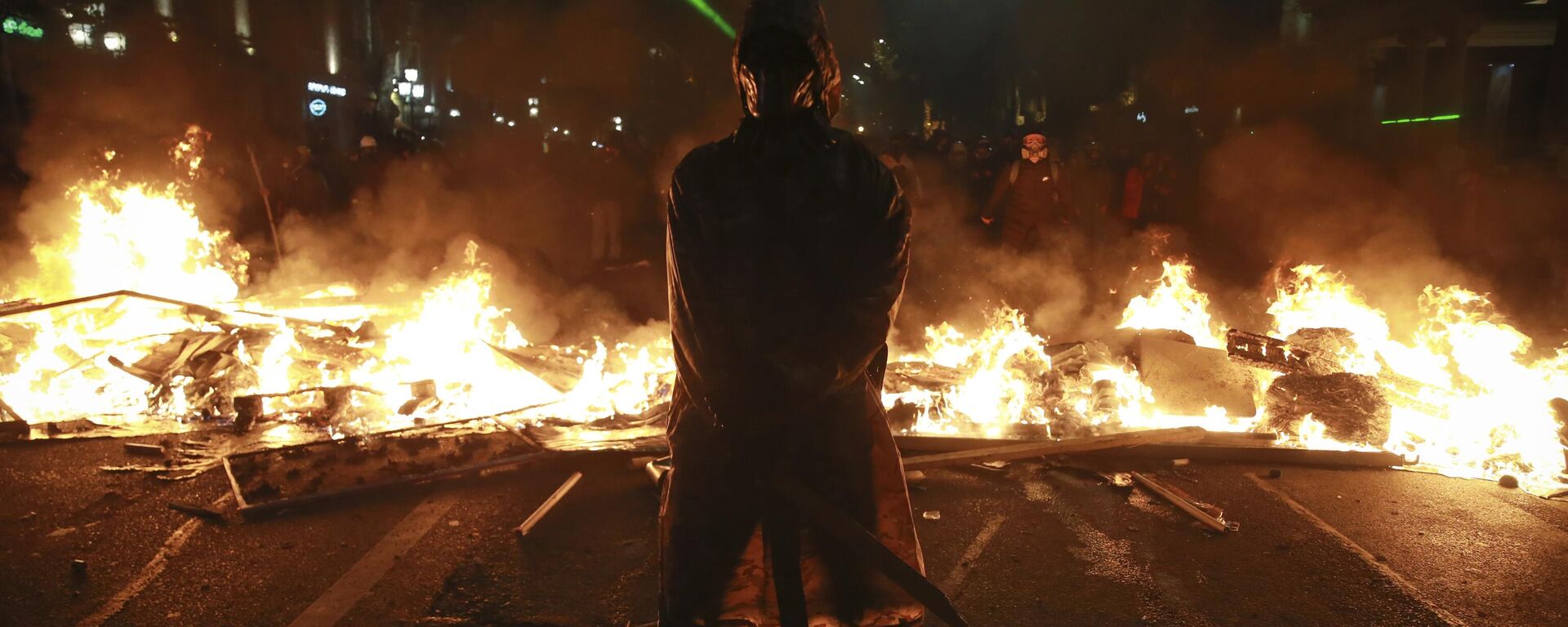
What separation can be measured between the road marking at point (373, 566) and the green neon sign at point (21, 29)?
833 inches

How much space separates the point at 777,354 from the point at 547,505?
120 inches

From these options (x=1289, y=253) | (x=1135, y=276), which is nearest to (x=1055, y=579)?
(x=1135, y=276)

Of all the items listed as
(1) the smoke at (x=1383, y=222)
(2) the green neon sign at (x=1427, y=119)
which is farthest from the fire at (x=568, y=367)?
(2) the green neon sign at (x=1427, y=119)

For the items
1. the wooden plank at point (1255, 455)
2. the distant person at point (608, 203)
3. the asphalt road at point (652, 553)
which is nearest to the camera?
the asphalt road at point (652, 553)

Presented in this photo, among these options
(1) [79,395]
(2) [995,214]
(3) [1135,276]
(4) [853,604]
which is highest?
(2) [995,214]

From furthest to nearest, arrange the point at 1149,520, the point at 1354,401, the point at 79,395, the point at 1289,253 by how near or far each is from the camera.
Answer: the point at 1289,253, the point at 79,395, the point at 1354,401, the point at 1149,520

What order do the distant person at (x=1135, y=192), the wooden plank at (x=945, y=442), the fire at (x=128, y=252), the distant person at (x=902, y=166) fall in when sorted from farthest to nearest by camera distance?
the distant person at (x=1135, y=192) → the distant person at (x=902, y=166) → the fire at (x=128, y=252) → the wooden plank at (x=945, y=442)

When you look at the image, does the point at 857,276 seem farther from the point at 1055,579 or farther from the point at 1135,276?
the point at 1135,276

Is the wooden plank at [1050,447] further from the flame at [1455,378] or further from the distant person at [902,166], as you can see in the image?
the distant person at [902,166]

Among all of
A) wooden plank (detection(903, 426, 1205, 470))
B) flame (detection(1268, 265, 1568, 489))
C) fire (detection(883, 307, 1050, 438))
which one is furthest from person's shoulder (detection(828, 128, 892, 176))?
flame (detection(1268, 265, 1568, 489))

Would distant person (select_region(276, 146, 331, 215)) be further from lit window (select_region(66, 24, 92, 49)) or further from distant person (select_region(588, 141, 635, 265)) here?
lit window (select_region(66, 24, 92, 49))

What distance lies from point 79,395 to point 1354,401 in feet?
32.3

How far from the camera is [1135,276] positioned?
10.7 meters

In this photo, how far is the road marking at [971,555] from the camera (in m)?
4.02
